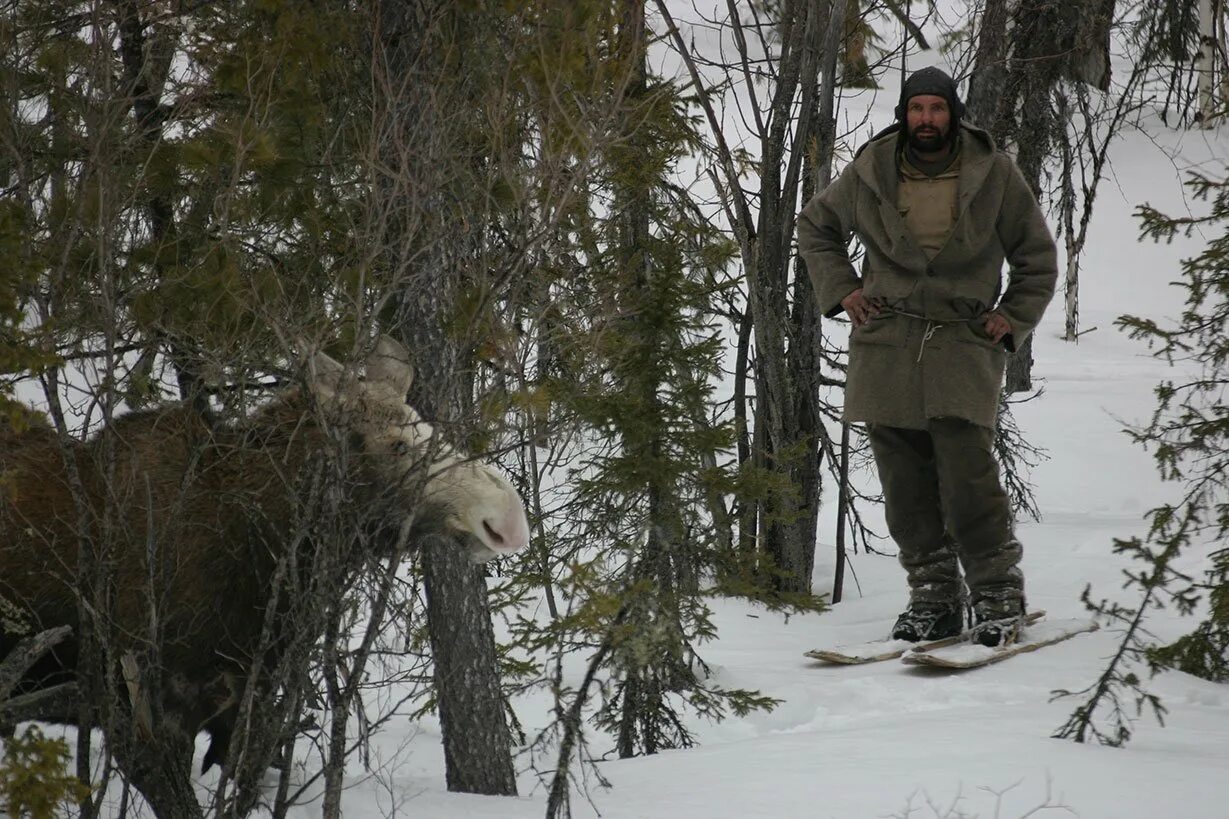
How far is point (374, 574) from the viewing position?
363 centimetres

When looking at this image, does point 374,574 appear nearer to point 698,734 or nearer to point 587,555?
point 698,734

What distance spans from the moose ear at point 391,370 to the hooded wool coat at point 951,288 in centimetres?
283

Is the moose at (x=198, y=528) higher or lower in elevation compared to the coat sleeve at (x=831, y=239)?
lower

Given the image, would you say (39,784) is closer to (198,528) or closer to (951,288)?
(198,528)

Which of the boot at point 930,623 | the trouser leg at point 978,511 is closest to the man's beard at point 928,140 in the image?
the trouser leg at point 978,511

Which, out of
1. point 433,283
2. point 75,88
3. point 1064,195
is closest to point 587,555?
point 433,283

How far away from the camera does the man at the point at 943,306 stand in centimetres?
596

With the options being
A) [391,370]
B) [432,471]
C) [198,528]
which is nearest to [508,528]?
[432,471]

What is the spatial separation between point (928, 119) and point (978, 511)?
75.8 inches

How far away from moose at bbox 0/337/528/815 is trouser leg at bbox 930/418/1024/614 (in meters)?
2.68

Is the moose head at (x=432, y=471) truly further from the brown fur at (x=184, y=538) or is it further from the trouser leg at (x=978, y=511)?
the trouser leg at (x=978, y=511)

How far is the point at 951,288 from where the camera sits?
5.99 meters

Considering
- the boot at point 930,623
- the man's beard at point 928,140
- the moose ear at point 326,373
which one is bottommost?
the boot at point 930,623

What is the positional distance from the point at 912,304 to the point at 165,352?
139 inches
